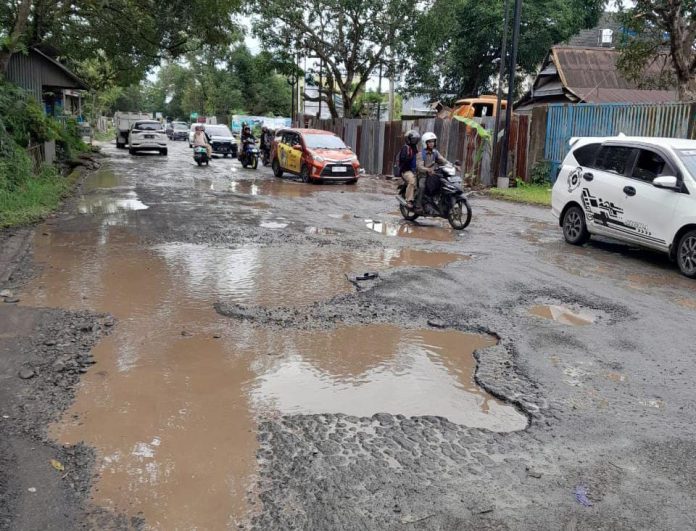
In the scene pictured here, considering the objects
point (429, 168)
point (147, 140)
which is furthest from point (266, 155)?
point (429, 168)

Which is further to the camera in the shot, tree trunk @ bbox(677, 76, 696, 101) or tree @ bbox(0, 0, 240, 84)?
tree trunk @ bbox(677, 76, 696, 101)

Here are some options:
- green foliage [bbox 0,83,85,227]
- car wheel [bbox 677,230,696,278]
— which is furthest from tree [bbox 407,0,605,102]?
car wheel [bbox 677,230,696,278]

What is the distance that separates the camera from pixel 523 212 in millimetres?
15000

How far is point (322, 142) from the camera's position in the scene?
21.7 meters

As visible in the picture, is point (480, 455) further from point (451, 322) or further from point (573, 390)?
point (451, 322)

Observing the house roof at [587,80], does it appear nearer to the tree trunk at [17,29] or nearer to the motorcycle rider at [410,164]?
the motorcycle rider at [410,164]

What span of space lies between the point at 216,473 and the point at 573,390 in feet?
8.53

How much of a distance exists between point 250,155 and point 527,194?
40.7ft

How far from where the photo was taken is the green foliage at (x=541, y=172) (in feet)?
61.6

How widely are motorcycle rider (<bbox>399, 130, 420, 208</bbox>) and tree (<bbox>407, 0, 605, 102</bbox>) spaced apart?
64.9 feet

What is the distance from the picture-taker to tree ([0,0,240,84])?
55.1 feet

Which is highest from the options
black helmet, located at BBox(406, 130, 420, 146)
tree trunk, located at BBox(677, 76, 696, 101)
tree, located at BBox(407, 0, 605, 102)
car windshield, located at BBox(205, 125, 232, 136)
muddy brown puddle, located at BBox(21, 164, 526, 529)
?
tree, located at BBox(407, 0, 605, 102)

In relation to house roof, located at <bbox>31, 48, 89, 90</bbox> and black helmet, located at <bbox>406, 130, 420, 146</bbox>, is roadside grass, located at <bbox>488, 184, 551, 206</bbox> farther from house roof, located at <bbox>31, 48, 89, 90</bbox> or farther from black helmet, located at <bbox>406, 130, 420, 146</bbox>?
house roof, located at <bbox>31, 48, 89, 90</bbox>

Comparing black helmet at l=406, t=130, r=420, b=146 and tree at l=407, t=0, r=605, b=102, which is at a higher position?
tree at l=407, t=0, r=605, b=102
